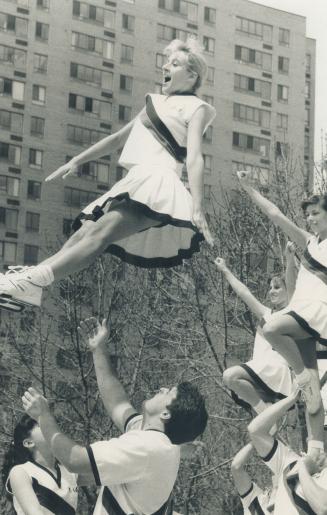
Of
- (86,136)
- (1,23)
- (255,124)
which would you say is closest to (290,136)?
(255,124)

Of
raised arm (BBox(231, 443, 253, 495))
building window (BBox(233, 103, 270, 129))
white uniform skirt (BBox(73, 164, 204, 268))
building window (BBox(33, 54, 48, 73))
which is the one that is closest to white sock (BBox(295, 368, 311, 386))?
raised arm (BBox(231, 443, 253, 495))

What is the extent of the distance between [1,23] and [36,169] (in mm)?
7419

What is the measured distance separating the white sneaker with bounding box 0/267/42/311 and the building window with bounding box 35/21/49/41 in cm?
4433

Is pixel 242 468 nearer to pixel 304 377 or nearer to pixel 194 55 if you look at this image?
pixel 304 377

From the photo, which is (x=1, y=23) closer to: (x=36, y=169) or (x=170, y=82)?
(x=36, y=169)

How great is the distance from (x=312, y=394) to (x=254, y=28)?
50.0 meters

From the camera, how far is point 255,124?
52.9 m

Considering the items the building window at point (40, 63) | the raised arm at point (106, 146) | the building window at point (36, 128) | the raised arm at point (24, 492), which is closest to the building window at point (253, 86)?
the building window at point (40, 63)

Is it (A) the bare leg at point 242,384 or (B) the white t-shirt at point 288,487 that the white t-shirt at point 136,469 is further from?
(A) the bare leg at point 242,384

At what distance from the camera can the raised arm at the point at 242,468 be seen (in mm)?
7398

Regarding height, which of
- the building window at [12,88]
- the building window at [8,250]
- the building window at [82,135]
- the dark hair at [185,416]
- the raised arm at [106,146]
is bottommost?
the dark hair at [185,416]

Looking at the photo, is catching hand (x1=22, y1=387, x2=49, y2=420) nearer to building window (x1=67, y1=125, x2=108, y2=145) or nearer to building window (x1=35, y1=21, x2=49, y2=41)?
building window (x1=67, y1=125, x2=108, y2=145)

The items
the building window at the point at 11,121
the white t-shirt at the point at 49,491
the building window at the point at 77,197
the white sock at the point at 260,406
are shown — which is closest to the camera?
the white t-shirt at the point at 49,491

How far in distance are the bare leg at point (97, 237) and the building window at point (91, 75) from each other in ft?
144
